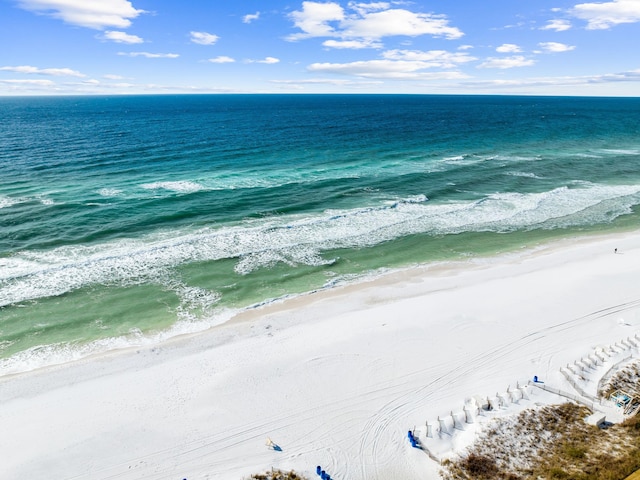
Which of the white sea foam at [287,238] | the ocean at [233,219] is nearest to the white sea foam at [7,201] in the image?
the ocean at [233,219]

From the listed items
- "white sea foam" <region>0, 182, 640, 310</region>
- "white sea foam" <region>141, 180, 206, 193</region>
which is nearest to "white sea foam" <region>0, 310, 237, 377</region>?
"white sea foam" <region>0, 182, 640, 310</region>

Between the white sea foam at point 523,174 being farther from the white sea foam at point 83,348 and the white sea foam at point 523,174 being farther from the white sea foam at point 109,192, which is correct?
the white sea foam at point 109,192

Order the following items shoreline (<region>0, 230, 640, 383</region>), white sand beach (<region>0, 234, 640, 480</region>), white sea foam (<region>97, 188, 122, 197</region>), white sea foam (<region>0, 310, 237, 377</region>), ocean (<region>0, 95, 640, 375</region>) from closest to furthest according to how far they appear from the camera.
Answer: white sand beach (<region>0, 234, 640, 480</region>) < white sea foam (<region>0, 310, 237, 377</region>) < shoreline (<region>0, 230, 640, 383</region>) < ocean (<region>0, 95, 640, 375</region>) < white sea foam (<region>97, 188, 122, 197</region>)

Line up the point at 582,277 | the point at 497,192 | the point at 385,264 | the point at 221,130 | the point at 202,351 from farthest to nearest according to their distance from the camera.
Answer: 1. the point at 221,130
2. the point at 497,192
3. the point at 385,264
4. the point at 582,277
5. the point at 202,351

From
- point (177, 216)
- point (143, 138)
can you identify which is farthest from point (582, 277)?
point (143, 138)

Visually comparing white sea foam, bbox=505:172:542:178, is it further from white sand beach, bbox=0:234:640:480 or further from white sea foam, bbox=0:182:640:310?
white sand beach, bbox=0:234:640:480

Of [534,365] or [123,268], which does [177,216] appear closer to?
[123,268]
